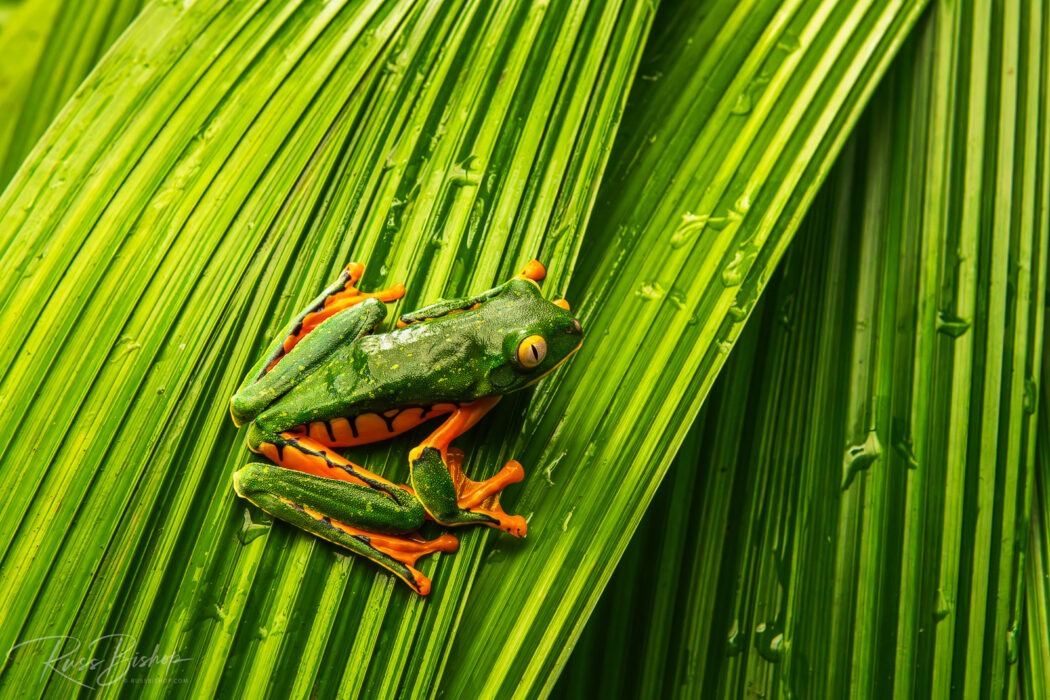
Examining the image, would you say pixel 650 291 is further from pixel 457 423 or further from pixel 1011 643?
pixel 1011 643

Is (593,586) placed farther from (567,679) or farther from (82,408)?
(82,408)

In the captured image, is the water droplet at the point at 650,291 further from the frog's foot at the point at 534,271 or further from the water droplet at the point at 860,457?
the water droplet at the point at 860,457

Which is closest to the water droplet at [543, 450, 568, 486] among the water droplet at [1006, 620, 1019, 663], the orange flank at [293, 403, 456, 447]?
the orange flank at [293, 403, 456, 447]

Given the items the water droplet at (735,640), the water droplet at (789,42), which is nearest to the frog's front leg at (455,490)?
the water droplet at (735,640)

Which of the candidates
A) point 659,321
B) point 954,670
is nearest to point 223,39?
point 659,321

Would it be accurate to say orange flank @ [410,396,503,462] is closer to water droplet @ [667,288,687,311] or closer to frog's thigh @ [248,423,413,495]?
frog's thigh @ [248,423,413,495]
